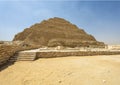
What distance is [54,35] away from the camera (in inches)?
1882

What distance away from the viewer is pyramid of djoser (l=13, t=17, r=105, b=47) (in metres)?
37.9

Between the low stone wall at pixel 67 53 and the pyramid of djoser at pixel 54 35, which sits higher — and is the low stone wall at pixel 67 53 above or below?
below

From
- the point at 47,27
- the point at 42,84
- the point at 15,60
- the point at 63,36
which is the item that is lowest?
the point at 42,84

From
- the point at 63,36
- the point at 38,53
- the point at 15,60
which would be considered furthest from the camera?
the point at 63,36

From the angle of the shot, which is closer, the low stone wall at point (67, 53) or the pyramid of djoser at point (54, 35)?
the low stone wall at point (67, 53)

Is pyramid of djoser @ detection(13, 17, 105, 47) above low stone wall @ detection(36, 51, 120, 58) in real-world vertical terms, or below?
above

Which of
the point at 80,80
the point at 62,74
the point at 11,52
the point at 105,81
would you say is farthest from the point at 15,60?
the point at 105,81

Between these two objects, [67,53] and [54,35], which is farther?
[54,35]

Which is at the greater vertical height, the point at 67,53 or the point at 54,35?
the point at 54,35

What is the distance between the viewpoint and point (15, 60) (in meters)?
7.61

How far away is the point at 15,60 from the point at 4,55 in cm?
77

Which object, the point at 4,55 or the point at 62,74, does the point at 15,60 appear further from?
the point at 62,74

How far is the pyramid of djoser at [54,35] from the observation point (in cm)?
3794

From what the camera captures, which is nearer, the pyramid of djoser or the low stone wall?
the low stone wall
